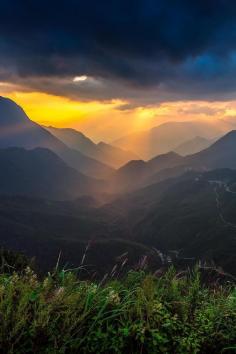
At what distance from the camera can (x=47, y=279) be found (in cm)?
732

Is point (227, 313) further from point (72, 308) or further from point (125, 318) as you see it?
point (72, 308)

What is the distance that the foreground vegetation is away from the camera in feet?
20.7

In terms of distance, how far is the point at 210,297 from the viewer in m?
8.18

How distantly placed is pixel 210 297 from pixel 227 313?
92 cm

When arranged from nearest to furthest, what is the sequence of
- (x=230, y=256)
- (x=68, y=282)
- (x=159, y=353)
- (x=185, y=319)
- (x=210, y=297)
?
(x=159, y=353), (x=185, y=319), (x=68, y=282), (x=210, y=297), (x=230, y=256)

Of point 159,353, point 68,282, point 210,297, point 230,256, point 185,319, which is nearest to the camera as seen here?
point 159,353

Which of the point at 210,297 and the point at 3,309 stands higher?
the point at 3,309

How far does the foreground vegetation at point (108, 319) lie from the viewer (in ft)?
20.7

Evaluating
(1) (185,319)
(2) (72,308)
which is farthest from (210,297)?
(2) (72,308)

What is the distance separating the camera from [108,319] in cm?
679

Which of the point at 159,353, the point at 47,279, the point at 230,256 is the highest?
the point at 47,279

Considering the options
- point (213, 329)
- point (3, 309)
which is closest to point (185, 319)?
point (213, 329)

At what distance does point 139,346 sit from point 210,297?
2284 mm

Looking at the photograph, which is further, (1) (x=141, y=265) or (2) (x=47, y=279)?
(1) (x=141, y=265)
